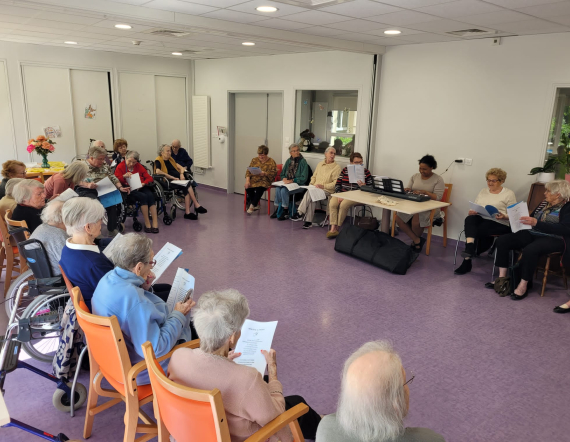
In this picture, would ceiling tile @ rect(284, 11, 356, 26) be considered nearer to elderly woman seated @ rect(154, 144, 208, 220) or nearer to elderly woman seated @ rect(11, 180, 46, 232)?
elderly woman seated @ rect(11, 180, 46, 232)

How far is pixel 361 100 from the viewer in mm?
6664

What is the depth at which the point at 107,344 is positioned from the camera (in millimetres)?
1913

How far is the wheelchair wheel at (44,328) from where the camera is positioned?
254 cm

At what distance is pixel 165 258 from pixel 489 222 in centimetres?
379

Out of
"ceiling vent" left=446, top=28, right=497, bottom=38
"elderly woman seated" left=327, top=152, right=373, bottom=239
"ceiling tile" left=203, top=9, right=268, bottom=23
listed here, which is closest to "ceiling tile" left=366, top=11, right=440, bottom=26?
"ceiling vent" left=446, top=28, right=497, bottom=38

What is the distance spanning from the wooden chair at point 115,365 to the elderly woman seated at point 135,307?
0.09m

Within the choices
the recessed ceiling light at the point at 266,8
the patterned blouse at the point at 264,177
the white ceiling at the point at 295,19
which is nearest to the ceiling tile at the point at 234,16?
the white ceiling at the point at 295,19

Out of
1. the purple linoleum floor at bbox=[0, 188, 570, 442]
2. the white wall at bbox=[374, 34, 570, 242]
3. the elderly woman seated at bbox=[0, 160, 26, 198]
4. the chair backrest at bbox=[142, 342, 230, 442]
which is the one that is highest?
the white wall at bbox=[374, 34, 570, 242]

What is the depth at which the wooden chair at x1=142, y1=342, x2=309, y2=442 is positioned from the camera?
1.43 metres

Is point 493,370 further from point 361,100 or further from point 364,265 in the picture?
point 361,100

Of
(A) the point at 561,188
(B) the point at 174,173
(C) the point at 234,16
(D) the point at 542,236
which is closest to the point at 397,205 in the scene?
(D) the point at 542,236

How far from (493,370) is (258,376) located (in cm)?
220

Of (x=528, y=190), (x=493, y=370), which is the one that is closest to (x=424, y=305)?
(x=493, y=370)

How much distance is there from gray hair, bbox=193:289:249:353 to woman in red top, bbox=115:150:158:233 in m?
4.70
